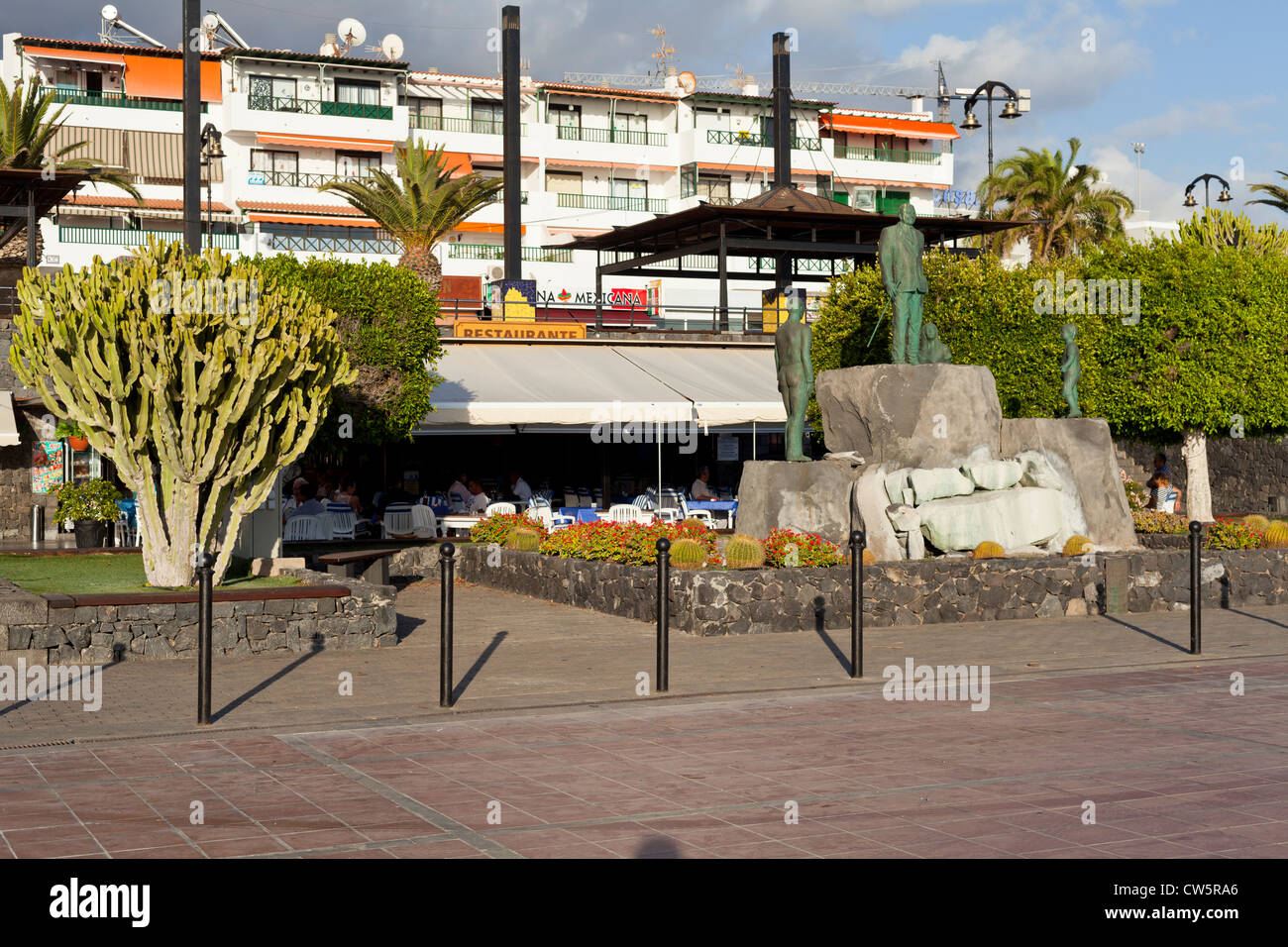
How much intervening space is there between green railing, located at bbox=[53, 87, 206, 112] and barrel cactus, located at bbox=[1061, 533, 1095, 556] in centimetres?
4628

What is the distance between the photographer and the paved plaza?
20.4 feet

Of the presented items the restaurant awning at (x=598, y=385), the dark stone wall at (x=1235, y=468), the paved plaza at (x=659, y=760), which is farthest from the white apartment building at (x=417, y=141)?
the paved plaza at (x=659, y=760)

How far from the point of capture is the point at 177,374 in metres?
13.1

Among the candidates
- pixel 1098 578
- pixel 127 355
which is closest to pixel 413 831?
pixel 127 355

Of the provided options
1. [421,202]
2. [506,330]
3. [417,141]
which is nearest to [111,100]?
[417,141]

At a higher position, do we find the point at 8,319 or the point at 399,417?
the point at 8,319

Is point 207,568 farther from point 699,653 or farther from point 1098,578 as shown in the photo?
point 1098,578

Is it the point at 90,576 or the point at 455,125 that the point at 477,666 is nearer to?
the point at 90,576

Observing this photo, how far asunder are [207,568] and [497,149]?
172 ft

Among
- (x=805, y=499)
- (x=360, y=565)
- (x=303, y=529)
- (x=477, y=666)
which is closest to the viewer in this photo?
(x=477, y=666)

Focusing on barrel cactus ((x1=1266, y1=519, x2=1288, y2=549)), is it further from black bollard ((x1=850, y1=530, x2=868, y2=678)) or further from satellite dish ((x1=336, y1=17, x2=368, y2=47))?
satellite dish ((x1=336, y1=17, x2=368, y2=47))

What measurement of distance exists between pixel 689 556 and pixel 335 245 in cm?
3969

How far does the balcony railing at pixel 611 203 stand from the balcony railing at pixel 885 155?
9.88 m
